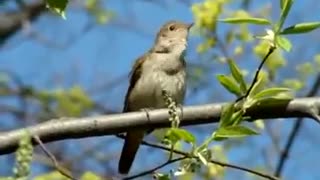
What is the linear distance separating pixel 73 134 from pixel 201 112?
14.2 inches

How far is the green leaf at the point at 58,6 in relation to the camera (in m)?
1.88

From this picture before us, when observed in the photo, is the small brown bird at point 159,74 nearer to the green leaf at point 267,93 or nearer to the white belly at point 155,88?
the white belly at point 155,88

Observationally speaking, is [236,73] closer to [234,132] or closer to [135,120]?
[234,132]

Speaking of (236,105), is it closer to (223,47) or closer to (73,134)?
(73,134)

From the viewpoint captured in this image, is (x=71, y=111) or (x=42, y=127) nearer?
(x=42, y=127)

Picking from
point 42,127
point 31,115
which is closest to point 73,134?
point 42,127

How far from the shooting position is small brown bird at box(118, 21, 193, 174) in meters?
4.66

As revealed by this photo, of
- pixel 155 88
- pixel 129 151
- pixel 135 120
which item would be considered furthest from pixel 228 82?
pixel 155 88

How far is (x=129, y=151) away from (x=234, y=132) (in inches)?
87.1

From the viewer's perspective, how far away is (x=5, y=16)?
9.89 m

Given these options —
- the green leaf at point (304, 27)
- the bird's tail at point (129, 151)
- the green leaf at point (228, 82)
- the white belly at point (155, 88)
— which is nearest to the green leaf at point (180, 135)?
the green leaf at point (228, 82)

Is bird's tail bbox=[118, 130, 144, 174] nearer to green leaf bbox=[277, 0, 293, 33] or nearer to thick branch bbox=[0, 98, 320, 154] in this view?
thick branch bbox=[0, 98, 320, 154]

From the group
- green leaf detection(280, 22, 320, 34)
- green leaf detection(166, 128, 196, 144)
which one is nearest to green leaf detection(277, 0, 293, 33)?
green leaf detection(280, 22, 320, 34)

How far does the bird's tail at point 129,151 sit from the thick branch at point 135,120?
1.44 meters
